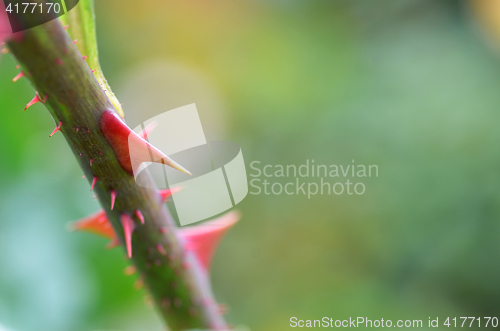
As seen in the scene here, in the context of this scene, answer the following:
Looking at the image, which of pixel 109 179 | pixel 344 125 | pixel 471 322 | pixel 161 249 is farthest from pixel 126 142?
pixel 471 322

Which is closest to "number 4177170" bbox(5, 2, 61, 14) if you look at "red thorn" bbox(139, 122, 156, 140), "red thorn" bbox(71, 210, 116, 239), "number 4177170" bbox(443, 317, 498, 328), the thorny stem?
the thorny stem

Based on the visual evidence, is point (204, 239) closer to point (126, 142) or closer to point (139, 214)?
point (139, 214)

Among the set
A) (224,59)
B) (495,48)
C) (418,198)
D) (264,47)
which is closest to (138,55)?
(224,59)

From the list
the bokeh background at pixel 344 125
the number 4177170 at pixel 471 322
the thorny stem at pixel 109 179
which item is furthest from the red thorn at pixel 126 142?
the number 4177170 at pixel 471 322

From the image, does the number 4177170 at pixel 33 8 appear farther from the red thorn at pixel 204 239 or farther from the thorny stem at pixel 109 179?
the red thorn at pixel 204 239

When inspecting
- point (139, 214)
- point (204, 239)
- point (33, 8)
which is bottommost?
point (204, 239)

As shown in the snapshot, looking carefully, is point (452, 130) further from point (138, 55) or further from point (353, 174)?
point (138, 55)

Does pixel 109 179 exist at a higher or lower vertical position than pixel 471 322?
higher

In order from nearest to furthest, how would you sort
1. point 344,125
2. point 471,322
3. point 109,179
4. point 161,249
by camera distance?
point 109,179
point 161,249
point 471,322
point 344,125
